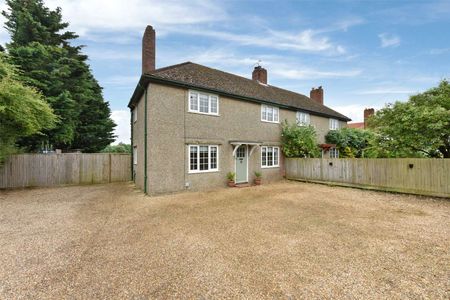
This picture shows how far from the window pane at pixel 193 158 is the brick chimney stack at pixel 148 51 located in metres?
5.83

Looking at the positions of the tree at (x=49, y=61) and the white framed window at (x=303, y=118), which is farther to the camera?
the white framed window at (x=303, y=118)

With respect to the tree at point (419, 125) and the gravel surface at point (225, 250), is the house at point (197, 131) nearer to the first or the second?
the gravel surface at point (225, 250)

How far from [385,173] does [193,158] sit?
11.0 m

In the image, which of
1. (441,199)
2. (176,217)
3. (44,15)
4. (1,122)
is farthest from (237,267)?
(44,15)

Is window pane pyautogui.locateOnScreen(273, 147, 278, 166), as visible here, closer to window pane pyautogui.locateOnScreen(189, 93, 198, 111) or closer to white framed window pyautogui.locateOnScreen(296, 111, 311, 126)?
white framed window pyautogui.locateOnScreen(296, 111, 311, 126)

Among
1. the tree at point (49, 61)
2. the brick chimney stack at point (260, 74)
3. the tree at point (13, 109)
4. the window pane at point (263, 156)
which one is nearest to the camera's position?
the tree at point (13, 109)

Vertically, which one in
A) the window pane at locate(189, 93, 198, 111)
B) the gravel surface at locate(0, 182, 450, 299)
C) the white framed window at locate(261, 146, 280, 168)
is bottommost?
the gravel surface at locate(0, 182, 450, 299)

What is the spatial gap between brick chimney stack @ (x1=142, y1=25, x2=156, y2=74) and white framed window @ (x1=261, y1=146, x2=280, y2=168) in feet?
31.0

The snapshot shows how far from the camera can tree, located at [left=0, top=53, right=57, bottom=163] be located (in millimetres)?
10641

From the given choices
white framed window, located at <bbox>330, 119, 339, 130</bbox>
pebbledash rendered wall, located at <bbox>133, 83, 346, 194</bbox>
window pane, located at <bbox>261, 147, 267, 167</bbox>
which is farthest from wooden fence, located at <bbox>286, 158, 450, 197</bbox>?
white framed window, located at <bbox>330, 119, 339, 130</bbox>

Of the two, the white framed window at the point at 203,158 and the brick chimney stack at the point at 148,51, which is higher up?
the brick chimney stack at the point at 148,51

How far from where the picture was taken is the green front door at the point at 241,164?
13641mm

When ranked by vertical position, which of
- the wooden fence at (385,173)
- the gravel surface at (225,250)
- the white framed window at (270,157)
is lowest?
the gravel surface at (225,250)

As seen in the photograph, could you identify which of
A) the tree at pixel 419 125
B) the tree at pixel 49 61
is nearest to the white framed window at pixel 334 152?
the tree at pixel 419 125
